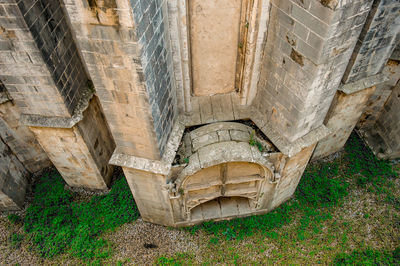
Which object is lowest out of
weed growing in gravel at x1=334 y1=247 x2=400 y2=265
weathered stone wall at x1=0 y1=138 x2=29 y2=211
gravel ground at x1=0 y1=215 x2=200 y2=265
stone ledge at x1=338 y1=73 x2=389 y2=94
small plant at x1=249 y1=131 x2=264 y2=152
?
gravel ground at x1=0 y1=215 x2=200 y2=265

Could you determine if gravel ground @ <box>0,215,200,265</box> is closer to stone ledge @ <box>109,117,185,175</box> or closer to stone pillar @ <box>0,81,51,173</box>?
stone pillar @ <box>0,81,51,173</box>

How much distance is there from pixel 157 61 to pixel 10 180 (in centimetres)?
658

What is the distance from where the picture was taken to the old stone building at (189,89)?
529 cm

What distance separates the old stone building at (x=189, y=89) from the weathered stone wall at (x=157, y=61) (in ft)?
0.11

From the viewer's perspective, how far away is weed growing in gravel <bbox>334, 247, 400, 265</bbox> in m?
8.42

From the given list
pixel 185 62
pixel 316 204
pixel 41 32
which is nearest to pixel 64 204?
pixel 41 32

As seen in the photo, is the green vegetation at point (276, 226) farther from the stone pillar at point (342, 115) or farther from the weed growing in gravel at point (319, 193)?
the stone pillar at point (342, 115)

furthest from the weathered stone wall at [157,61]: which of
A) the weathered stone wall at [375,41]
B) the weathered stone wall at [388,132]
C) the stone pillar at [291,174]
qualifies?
the weathered stone wall at [388,132]

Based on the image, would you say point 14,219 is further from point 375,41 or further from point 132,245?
point 375,41

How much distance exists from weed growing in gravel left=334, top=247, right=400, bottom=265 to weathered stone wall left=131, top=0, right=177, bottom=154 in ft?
18.9

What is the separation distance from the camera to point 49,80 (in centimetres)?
691

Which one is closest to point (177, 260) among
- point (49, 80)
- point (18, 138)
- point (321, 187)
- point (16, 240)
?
point (16, 240)

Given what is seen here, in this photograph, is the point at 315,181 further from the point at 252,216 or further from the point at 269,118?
the point at 269,118

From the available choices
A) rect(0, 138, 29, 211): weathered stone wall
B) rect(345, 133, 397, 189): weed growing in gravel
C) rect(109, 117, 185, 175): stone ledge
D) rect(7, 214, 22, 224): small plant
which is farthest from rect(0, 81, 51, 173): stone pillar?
rect(345, 133, 397, 189): weed growing in gravel
